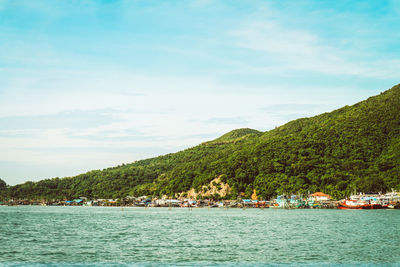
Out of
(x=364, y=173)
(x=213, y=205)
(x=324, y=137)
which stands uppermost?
(x=324, y=137)

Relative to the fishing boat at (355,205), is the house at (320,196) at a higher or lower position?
higher

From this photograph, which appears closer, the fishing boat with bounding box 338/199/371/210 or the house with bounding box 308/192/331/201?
the fishing boat with bounding box 338/199/371/210

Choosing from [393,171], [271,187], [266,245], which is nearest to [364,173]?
[393,171]

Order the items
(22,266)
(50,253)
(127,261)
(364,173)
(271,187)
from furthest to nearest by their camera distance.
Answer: (271,187) → (364,173) → (50,253) → (127,261) → (22,266)

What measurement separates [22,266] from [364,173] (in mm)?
156619

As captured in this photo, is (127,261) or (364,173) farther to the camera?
(364,173)

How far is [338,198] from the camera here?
17012 centimetres

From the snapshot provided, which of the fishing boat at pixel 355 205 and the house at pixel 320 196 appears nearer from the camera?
the fishing boat at pixel 355 205

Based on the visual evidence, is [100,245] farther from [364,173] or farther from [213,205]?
[213,205]

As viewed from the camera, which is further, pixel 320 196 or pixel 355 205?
pixel 320 196

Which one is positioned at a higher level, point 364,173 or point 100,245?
point 364,173

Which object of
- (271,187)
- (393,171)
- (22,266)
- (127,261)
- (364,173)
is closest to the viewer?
(22,266)

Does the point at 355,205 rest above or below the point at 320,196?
below

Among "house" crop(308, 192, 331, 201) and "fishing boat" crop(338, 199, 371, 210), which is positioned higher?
"house" crop(308, 192, 331, 201)
